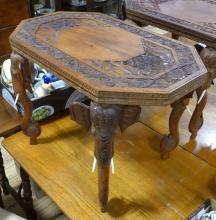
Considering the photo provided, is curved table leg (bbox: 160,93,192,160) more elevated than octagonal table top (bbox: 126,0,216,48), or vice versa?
octagonal table top (bbox: 126,0,216,48)

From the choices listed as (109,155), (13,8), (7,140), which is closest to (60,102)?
(7,140)

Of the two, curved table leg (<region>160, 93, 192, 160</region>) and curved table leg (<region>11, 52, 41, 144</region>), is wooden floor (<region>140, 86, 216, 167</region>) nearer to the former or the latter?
curved table leg (<region>160, 93, 192, 160</region>)

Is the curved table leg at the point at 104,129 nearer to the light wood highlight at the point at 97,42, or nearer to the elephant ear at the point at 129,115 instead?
the elephant ear at the point at 129,115

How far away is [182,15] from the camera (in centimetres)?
94

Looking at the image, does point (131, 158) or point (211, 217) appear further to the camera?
point (131, 158)

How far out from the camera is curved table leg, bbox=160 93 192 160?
79 cm

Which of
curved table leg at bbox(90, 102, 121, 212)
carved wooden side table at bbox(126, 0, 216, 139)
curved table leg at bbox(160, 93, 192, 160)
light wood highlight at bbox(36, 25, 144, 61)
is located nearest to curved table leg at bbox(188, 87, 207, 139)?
carved wooden side table at bbox(126, 0, 216, 139)

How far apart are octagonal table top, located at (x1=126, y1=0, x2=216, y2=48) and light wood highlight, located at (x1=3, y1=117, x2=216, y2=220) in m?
0.35

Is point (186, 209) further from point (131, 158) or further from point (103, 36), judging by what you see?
point (103, 36)

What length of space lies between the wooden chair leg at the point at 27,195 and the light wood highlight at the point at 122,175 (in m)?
0.06

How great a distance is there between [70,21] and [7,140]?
0.42 meters

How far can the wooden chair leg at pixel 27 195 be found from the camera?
37.8 inches

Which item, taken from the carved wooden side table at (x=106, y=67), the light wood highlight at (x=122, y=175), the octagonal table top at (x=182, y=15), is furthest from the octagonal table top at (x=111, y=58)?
the light wood highlight at (x=122, y=175)

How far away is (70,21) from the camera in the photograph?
0.87m
